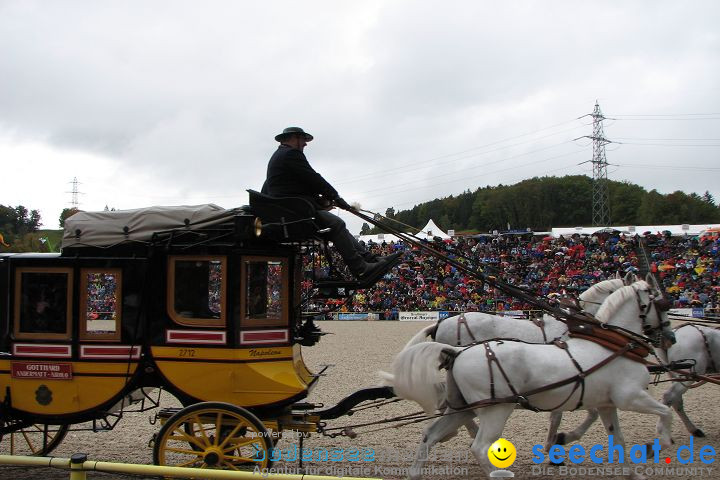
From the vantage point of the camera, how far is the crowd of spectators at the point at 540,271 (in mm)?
25781

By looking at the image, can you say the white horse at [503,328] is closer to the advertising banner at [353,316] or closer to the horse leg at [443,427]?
the horse leg at [443,427]

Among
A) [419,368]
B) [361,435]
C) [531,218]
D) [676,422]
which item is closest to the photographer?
[419,368]

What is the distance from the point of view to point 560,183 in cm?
8719

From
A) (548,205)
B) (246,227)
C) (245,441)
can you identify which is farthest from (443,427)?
(548,205)

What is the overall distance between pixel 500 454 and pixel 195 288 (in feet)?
9.72

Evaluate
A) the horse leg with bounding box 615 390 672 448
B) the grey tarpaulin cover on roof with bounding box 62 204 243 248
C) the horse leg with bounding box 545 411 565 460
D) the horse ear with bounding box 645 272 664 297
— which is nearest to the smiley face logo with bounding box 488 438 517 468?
the horse leg with bounding box 615 390 672 448

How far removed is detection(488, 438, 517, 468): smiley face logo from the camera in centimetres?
486

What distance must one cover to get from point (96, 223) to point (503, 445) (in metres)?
4.02

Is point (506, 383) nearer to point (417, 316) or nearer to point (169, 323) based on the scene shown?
point (169, 323)

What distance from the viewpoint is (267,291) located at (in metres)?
5.68

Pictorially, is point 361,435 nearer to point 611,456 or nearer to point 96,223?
point 611,456

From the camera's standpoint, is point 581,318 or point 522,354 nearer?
point 522,354

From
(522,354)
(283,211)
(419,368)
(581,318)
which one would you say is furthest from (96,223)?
(581,318)

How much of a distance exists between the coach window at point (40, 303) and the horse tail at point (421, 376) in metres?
3.01
